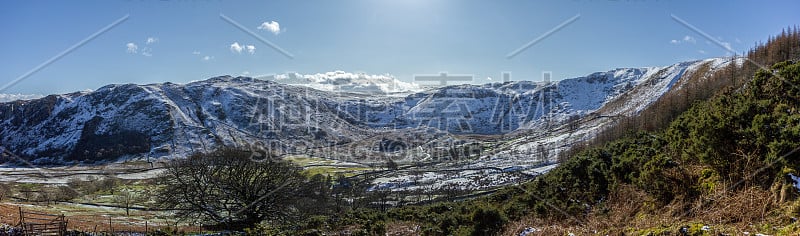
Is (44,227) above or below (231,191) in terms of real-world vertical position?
below

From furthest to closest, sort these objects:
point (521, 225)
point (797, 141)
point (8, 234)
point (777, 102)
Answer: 1. point (8, 234)
2. point (521, 225)
3. point (777, 102)
4. point (797, 141)

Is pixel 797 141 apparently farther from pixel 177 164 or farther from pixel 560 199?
pixel 177 164

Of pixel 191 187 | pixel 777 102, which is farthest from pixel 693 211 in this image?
pixel 191 187

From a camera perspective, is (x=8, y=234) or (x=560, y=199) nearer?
(x=560, y=199)

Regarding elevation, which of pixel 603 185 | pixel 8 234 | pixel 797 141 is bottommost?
pixel 8 234

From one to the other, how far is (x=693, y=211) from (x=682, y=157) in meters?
3.34

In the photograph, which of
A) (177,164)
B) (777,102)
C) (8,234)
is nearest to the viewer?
(777,102)

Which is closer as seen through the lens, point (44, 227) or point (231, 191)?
point (44, 227)

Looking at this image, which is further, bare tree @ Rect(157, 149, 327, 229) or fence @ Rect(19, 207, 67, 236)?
bare tree @ Rect(157, 149, 327, 229)

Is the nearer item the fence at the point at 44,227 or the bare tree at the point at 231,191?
the fence at the point at 44,227

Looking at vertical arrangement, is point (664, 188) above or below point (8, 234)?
above

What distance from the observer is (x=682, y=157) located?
13.6 meters

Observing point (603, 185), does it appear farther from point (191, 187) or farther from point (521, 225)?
point (191, 187)

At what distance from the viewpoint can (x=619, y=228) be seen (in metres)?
10.7
